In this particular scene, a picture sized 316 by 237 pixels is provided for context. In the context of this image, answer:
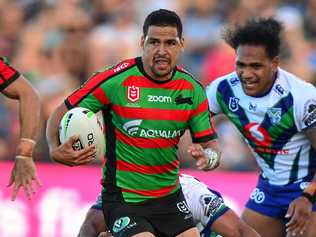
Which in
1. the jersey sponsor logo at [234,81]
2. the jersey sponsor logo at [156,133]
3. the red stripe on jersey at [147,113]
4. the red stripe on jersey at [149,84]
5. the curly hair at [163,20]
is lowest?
the jersey sponsor logo at [156,133]

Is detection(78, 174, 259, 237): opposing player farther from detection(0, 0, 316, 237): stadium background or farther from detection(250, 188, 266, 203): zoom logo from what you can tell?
detection(0, 0, 316, 237): stadium background

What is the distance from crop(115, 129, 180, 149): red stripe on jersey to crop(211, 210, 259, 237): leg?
772 mm

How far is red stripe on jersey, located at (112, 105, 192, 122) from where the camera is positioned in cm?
780

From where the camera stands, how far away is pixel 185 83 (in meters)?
7.95

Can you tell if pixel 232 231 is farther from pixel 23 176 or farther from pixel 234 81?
pixel 23 176

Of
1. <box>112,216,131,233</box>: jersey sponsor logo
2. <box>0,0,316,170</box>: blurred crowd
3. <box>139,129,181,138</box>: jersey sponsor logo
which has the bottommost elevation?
<box>112,216,131,233</box>: jersey sponsor logo

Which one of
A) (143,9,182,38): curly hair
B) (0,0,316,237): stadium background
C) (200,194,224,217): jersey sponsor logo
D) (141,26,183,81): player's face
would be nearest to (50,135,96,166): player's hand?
(141,26,183,81): player's face

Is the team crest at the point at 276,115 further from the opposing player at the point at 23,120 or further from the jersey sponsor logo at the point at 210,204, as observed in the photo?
the opposing player at the point at 23,120

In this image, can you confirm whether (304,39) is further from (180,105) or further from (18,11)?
(180,105)

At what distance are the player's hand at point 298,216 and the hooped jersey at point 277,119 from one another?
53 cm

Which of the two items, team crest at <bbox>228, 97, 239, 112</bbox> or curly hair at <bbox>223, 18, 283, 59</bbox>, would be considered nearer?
curly hair at <bbox>223, 18, 283, 59</bbox>

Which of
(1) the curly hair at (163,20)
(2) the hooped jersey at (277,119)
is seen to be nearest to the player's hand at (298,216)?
(2) the hooped jersey at (277,119)

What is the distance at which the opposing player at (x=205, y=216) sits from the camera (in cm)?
820

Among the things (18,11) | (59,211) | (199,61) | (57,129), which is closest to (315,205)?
(57,129)
